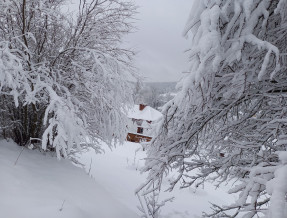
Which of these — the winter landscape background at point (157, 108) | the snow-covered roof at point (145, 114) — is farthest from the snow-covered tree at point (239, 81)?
the snow-covered roof at point (145, 114)

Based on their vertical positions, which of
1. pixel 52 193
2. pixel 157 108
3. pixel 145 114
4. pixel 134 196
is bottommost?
pixel 134 196

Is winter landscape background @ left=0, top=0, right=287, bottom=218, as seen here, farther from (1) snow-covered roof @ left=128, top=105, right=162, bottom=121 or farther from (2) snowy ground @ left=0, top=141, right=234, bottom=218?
(1) snow-covered roof @ left=128, top=105, right=162, bottom=121

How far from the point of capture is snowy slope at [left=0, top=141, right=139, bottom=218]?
3368 mm

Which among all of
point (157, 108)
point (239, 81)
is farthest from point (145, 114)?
point (239, 81)

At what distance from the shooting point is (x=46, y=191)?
3963 millimetres

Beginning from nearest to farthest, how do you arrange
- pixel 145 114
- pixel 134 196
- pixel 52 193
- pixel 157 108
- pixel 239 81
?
pixel 239 81, pixel 52 193, pixel 157 108, pixel 134 196, pixel 145 114

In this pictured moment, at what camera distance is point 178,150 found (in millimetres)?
2953

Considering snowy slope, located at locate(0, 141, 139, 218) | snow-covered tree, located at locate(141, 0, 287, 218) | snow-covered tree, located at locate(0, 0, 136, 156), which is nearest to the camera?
snow-covered tree, located at locate(141, 0, 287, 218)

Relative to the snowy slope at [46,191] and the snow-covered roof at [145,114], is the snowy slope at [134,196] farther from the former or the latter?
the snow-covered roof at [145,114]

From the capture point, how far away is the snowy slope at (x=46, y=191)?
3.37 meters

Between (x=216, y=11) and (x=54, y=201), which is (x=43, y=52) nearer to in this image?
(x=54, y=201)

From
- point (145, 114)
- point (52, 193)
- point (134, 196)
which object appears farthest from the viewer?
point (145, 114)

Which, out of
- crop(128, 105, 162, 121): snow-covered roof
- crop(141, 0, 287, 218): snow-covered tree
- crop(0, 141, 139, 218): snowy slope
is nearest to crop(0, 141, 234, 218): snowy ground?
crop(0, 141, 139, 218): snowy slope

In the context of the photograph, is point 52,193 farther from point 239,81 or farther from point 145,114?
point 145,114
